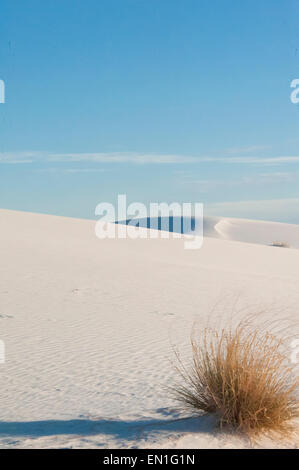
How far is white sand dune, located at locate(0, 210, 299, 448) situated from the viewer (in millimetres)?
5336

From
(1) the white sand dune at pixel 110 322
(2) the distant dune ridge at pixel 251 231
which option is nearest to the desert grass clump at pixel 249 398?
(1) the white sand dune at pixel 110 322

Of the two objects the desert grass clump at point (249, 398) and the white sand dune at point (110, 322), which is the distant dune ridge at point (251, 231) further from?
the desert grass clump at point (249, 398)

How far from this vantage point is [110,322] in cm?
1120

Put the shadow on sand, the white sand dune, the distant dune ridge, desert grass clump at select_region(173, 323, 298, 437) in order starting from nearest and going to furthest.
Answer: desert grass clump at select_region(173, 323, 298, 437)
the shadow on sand
the white sand dune
the distant dune ridge

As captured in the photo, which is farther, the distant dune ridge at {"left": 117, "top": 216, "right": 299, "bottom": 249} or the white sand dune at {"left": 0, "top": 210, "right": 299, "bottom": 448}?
the distant dune ridge at {"left": 117, "top": 216, "right": 299, "bottom": 249}

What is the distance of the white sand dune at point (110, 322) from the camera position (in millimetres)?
5336

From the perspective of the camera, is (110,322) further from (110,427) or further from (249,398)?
(249,398)

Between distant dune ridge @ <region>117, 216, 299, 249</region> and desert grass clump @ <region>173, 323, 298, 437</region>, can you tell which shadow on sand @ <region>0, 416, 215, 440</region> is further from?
distant dune ridge @ <region>117, 216, 299, 249</region>

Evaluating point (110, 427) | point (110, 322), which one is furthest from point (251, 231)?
point (110, 427)

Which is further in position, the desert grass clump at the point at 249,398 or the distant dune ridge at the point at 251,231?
the distant dune ridge at the point at 251,231

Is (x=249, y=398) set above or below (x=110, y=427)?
above

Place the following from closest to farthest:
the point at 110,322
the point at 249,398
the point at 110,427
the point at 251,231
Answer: the point at 249,398, the point at 110,427, the point at 110,322, the point at 251,231

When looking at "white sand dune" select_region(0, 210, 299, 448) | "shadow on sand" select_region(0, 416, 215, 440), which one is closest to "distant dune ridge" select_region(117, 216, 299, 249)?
"white sand dune" select_region(0, 210, 299, 448)

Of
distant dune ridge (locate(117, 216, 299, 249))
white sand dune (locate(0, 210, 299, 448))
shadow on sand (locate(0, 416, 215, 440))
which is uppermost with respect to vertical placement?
distant dune ridge (locate(117, 216, 299, 249))
